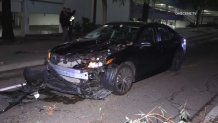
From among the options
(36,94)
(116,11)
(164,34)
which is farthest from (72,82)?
(116,11)

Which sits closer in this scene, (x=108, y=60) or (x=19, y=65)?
(x=108, y=60)

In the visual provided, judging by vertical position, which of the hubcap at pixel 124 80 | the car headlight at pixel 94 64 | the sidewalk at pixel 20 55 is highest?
the car headlight at pixel 94 64

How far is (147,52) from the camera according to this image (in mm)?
8648

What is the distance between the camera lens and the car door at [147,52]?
839 centimetres

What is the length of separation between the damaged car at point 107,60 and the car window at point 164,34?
0.10 feet

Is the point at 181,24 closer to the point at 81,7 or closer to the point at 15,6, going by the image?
the point at 81,7

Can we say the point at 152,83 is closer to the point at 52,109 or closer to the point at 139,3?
the point at 52,109

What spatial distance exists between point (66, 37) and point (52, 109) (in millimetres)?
10265

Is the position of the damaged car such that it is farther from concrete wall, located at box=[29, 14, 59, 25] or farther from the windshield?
concrete wall, located at box=[29, 14, 59, 25]

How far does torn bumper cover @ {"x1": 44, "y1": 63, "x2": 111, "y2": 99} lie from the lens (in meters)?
7.01

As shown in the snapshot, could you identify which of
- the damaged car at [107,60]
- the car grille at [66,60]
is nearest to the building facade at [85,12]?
the damaged car at [107,60]

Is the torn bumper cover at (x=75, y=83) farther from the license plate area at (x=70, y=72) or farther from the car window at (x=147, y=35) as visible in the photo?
the car window at (x=147, y=35)

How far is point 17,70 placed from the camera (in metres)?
10.5

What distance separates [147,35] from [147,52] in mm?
470
